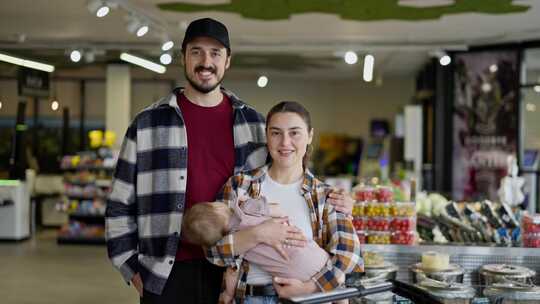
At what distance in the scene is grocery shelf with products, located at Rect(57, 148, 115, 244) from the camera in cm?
1305

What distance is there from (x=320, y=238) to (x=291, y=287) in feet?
0.74

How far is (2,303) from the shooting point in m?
7.89

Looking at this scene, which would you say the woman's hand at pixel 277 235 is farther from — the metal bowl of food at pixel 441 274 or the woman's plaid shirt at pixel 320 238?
the metal bowl of food at pixel 441 274

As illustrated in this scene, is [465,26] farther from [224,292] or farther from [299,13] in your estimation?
[224,292]

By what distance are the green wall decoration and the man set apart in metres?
5.80

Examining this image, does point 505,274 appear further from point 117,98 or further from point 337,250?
point 117,98

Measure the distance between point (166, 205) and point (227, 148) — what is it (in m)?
0.34

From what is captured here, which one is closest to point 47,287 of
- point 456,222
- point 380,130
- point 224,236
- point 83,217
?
point 83,217

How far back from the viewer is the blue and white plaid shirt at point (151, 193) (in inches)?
117

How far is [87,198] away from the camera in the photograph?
43.3 ft

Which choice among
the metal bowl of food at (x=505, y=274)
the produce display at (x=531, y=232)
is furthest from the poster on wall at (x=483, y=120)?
the metal bowl of food at (x=505, y=274)

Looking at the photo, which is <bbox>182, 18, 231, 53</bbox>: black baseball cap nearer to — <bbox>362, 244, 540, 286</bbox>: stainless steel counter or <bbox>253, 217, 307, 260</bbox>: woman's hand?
<bbox>253, 217, 307, 260</bbox>: woman's hand

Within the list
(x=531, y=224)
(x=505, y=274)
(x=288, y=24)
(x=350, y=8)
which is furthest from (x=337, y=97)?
(x=505, y=274)

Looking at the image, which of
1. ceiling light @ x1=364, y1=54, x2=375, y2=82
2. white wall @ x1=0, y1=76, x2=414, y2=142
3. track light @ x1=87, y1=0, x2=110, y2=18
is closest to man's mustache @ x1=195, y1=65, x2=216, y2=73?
track light @ x1=87, y1=0, x2=110, y2=18
